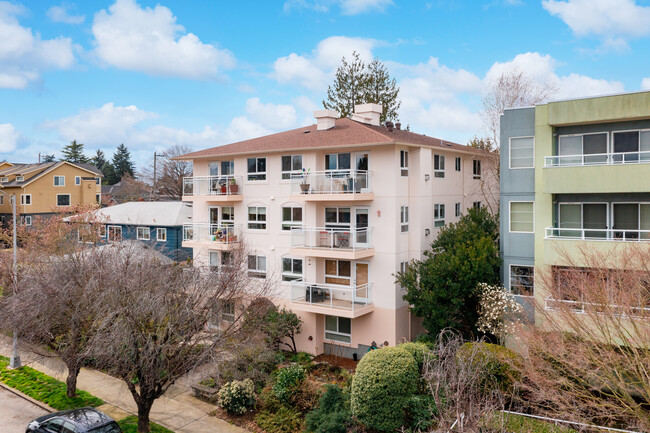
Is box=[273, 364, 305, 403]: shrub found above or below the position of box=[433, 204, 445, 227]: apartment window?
below

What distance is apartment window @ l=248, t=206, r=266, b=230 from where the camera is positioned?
2638 centimetres

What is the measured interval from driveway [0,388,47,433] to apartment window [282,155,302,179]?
48.0 feet

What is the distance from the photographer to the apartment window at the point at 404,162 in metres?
23.4

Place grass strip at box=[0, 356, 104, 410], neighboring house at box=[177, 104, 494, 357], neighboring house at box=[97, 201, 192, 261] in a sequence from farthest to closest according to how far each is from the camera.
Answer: neighboring house at box=[97, 201, 192, 261], neighboring house at box=[177, 104, 494, 357], grass strip at box=[0, 356, 104, 410]

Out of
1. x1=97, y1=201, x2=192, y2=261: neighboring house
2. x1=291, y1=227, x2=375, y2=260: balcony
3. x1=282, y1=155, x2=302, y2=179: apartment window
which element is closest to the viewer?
x1=291, y1=227, x2=375, y2=260: balcony

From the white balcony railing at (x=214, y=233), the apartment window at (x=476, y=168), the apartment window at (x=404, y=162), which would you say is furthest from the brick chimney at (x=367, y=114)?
the white balcony railing at (x=214, y=233)

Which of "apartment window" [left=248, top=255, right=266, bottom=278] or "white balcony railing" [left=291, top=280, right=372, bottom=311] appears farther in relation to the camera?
"apartment window" [left=248, top=255, right=266, bottom=278]

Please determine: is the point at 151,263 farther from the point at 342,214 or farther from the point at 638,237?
the point at 638,237

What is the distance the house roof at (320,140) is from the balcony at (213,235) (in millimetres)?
4028

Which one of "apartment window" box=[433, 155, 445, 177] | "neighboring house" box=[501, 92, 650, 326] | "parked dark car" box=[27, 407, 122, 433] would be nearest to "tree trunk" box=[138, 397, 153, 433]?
"parked dark car" box=[27, 407, 122, 433]

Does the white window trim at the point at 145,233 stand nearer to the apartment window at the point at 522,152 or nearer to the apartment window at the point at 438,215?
the apartment window at the point at 438,215

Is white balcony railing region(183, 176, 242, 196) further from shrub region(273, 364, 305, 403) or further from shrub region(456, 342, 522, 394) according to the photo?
shrub region(456, 342, 522, 394)

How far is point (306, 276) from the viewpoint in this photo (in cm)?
2477

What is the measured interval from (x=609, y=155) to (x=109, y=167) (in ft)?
295
